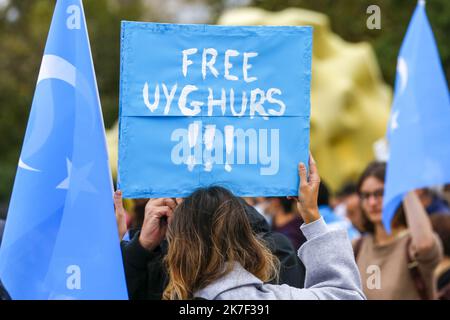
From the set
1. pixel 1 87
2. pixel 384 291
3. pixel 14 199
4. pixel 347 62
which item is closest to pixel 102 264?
pixel 14 199

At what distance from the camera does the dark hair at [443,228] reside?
16.8 ft

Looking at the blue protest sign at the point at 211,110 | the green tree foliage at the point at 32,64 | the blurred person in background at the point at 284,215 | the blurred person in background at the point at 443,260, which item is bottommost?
the blurred person in background at the point at 443,260

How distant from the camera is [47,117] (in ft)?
10.8

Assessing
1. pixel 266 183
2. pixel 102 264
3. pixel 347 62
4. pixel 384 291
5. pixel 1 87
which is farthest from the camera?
pixel 1 87

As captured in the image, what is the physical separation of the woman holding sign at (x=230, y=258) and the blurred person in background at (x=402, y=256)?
1.68 metres

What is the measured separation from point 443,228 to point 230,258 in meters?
2.66

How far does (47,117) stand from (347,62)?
53.5 ft

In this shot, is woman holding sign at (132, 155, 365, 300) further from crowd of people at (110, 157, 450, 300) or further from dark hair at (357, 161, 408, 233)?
dark hair at (357, 161, 408, 233)

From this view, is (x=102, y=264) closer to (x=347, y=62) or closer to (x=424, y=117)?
(x=424, y=117)

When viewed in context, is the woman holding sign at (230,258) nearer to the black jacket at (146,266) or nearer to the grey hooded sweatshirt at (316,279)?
the grey hooded sweatshirt at (316,279)

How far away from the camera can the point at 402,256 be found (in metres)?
4.83

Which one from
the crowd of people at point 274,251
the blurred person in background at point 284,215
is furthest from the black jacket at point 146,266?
the blurred person in background at point 284,215

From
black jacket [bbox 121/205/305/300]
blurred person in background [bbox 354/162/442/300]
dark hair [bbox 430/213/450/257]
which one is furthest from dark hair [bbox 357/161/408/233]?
black jacket [bbox 121/205/305/300]

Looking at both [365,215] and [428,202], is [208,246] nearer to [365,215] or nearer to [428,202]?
[365,215]
